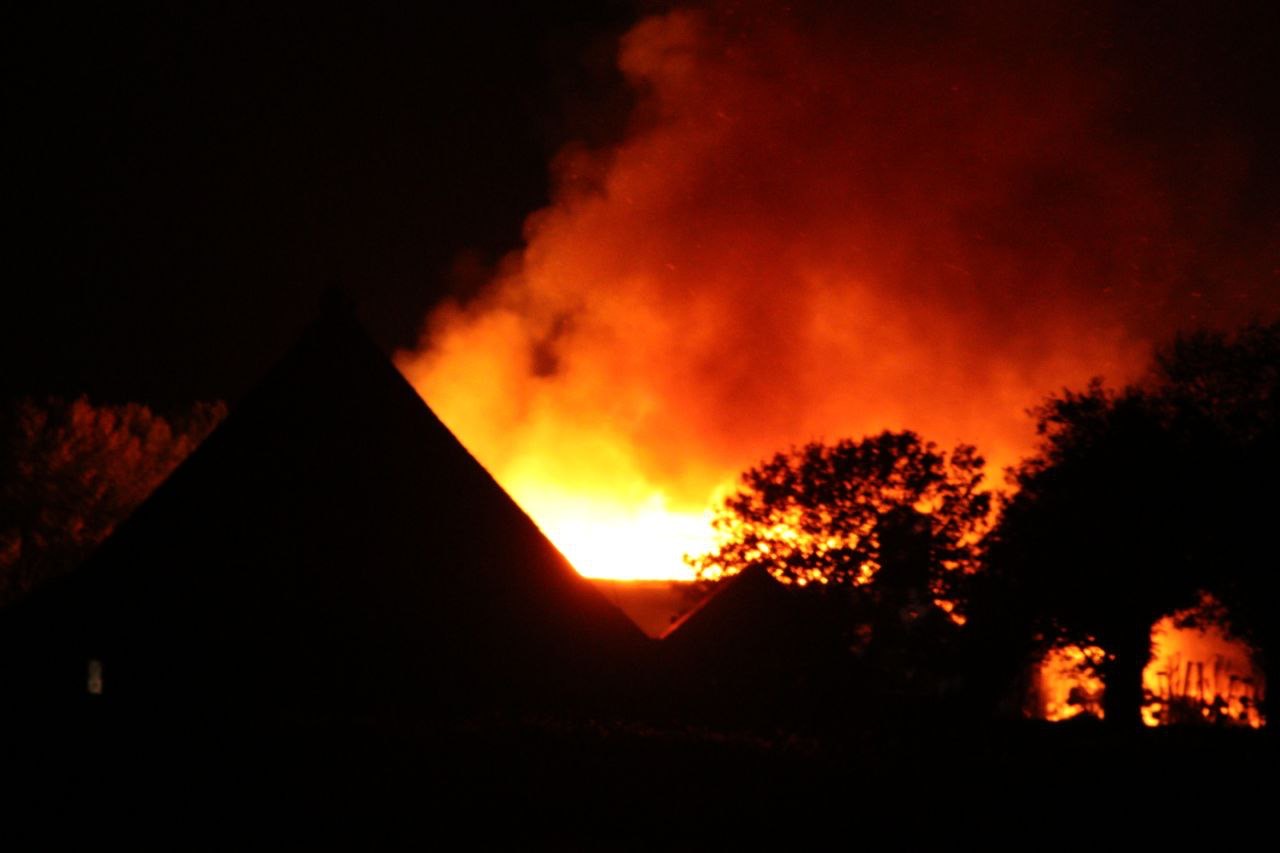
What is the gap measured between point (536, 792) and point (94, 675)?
416 inches

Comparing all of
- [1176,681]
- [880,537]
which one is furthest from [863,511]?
[1176,681]

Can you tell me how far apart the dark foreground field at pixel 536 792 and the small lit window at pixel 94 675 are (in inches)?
271

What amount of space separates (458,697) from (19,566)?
195 feet

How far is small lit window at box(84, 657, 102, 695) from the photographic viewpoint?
1972cm

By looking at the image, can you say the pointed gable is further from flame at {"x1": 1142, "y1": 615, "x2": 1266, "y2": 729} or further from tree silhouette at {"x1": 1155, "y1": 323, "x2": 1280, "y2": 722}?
flame at {"x1": 1142, "y1": 615, "x2": 1266, "y2": 729}

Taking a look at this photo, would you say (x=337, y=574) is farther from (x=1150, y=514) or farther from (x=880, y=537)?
(x=1150, y=514)

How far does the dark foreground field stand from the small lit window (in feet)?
22.6

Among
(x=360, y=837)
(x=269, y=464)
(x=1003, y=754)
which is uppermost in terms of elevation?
(x=269, y=464)

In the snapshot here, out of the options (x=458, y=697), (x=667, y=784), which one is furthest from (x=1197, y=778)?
(x=458, y=697)

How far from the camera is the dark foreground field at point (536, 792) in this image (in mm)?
12594

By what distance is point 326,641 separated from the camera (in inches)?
787

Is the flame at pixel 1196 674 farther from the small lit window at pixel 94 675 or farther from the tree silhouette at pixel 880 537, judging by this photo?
the small lit window at pixel 94 675

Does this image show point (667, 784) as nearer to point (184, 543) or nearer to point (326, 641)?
point (326, 641)

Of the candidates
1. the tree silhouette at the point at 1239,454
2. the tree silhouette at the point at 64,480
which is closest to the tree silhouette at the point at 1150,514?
the tree silhouette at the point at 1239,454
